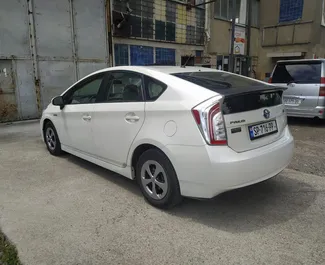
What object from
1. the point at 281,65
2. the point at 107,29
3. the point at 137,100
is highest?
the point at 107,29

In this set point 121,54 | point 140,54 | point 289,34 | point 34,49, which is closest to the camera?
point 34,49

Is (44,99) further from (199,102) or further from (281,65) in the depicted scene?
(199,102)

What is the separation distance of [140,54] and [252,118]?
9363mm

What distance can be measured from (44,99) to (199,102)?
24.7 ft

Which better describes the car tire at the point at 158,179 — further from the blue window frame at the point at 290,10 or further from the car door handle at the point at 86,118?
the blue window frame at the point at 290,10

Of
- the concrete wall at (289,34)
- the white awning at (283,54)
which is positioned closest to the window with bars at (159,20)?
the white awning at (283,54)

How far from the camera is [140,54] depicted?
37.9 ft

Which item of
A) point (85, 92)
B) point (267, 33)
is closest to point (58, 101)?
point (85, 92)

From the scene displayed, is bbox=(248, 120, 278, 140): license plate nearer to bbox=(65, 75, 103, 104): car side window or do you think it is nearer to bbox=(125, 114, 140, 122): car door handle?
bbox=(125, 114, 140, 122): car door handle

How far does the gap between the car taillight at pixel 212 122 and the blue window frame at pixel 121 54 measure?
28.6 ft

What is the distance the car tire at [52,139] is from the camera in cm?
489

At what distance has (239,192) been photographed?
3.53 m

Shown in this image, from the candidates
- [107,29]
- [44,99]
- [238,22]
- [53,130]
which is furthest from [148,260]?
[238,22]

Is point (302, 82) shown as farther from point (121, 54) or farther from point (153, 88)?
point (121, 54)
